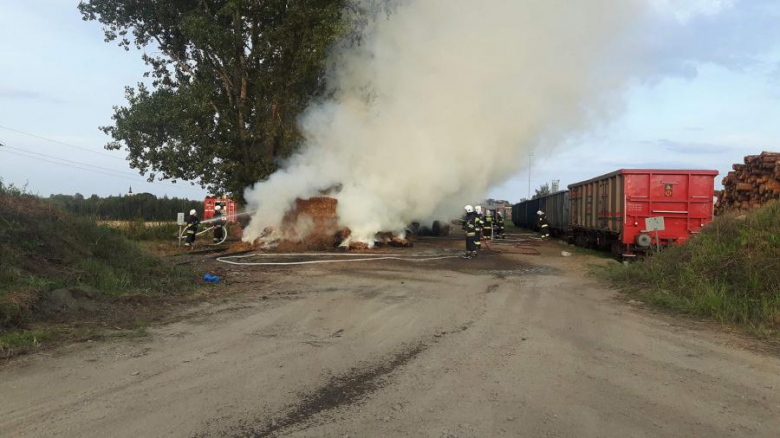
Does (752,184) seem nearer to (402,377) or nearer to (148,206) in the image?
(402,377)

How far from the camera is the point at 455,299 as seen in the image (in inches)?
376

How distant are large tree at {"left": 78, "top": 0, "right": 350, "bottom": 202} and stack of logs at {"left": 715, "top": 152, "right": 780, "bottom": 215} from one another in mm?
13328

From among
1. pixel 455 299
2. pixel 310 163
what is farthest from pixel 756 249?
pixel 310 163

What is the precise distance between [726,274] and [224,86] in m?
19.0

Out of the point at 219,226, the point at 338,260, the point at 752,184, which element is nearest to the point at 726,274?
the point at 752,184

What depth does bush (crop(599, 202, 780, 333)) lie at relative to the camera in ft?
26.2

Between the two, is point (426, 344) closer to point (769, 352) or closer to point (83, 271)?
point (769, 352)

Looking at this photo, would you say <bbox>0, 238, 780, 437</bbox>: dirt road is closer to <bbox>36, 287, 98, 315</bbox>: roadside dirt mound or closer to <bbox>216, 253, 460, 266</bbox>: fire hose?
<bbox>36, 287, 98, 315</bbox>: roadside dirt mound

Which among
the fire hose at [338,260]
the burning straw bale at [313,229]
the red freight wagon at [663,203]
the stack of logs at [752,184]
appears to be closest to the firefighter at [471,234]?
the fire hose at [338,260]

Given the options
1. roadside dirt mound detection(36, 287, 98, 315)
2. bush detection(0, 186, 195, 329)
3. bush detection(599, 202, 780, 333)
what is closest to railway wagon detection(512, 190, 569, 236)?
bush detection(599, 202, 780, 333)

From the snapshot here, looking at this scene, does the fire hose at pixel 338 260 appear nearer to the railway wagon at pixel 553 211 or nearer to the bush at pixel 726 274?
the bush at pixel 726 274

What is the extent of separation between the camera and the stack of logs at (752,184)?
47.9ft

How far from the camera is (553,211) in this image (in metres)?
30.2

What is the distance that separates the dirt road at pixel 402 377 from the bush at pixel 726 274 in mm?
701
